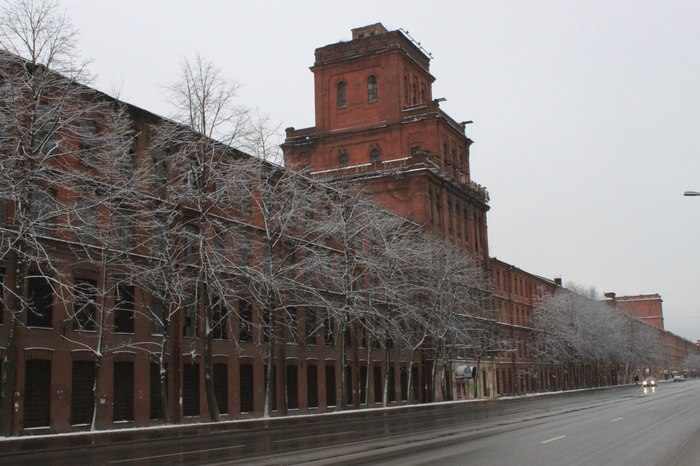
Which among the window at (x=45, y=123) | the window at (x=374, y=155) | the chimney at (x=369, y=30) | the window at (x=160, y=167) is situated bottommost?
the window at (x=45, y=123)

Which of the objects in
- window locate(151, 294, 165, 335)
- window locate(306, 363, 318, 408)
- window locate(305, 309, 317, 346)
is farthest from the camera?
window locate(305, 309, 317, 346)

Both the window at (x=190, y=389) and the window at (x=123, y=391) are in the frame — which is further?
the window at (x=190, y=389)

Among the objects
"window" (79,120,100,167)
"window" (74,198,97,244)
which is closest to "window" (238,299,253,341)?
"window" (74,198,97,244)

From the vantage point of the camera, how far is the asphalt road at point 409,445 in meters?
17.7

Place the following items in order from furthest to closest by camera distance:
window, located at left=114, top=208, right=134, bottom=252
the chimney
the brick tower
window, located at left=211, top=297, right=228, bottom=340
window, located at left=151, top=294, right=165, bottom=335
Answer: the chimney < the brick tower < window, located at left=211, top=297, right=228, bottom=340 < window, located at left=151, top=294, right=165, bottom=335 < window, located at left=114, top=208, right=134, bottom=252

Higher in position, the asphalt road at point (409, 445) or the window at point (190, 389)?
the window at point (190, 389)

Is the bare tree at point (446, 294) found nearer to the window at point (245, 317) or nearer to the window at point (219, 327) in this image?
the window at point (245, 317)

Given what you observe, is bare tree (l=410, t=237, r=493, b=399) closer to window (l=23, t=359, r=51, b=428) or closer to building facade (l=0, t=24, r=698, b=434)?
building facade (l=0, t=24, r=698, b=434)

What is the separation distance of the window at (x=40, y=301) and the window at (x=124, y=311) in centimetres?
307

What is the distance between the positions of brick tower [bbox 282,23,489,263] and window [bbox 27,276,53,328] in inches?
1409

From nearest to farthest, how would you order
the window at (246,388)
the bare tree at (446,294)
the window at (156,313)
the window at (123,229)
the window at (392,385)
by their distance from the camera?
1. the window at (123,229)
2. the window at (156,313)
3. the window at (246,388)
4. the bare tree at (446,294)
5. the window at (392,385)

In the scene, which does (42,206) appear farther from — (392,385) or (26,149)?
(392,385)

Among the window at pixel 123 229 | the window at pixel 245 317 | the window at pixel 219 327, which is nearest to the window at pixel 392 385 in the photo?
the window at pixel 245 317

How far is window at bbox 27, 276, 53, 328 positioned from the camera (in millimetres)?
30016
